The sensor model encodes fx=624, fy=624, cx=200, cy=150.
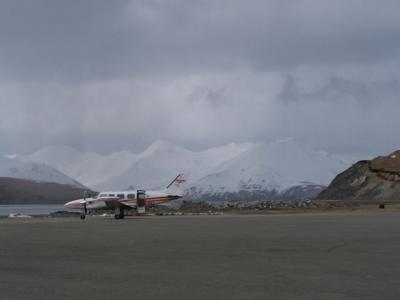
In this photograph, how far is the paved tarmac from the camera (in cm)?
1288

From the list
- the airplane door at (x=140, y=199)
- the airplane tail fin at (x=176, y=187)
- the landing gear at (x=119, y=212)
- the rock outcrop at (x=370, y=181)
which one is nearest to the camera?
the landing gear at (x=119, y=212)

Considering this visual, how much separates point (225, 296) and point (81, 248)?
38.0 ft

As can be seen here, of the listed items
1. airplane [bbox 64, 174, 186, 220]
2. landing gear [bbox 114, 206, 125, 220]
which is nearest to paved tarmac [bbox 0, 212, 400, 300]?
landing gear [bbox 114, 206, 125, 220]

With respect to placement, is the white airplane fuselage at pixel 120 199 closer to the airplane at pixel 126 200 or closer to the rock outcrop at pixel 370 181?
the airplane at pixel 126 200

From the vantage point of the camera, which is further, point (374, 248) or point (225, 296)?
point (374, 248)

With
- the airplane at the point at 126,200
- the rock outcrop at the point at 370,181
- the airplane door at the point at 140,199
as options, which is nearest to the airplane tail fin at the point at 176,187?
the airplane at the point at 126,200

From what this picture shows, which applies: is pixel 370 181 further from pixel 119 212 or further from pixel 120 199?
pixel 119 212

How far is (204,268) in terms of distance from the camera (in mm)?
16484

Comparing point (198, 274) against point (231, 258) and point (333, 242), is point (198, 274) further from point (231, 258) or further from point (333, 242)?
point (333, 242)

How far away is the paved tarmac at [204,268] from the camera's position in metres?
12.9

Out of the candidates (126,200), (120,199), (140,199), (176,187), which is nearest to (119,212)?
(120,199)

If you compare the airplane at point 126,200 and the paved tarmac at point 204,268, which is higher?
the airplane at point 126,200

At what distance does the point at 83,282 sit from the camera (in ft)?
46.9

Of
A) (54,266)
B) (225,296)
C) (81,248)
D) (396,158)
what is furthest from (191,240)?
(396,158)
